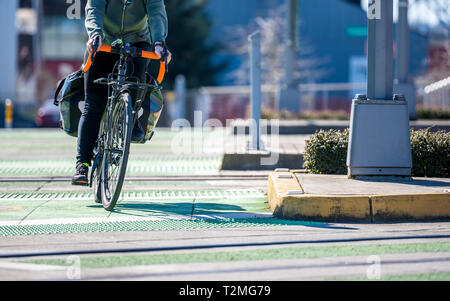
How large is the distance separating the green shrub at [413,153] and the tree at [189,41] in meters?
32.0

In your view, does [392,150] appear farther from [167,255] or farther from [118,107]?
[167,255]

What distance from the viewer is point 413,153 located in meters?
7.10

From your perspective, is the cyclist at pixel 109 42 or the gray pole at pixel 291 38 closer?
the cyclist at pixel 109 42

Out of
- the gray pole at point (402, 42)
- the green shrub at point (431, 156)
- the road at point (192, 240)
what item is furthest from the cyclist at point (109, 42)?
the gray pole at point (402, 42)

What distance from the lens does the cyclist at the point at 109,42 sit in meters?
6.25

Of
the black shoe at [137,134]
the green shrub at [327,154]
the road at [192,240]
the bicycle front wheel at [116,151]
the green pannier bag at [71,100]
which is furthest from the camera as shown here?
the green shrub at [327,154]

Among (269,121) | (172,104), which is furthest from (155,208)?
(172,104)

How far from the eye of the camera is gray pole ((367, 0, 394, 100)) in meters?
7.02

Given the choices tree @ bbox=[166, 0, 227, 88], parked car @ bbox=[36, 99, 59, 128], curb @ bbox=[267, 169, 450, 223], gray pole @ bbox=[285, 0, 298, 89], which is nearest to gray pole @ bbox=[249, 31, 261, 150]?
curb @ bbox=[267, 169, 450, 223]

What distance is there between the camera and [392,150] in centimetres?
671

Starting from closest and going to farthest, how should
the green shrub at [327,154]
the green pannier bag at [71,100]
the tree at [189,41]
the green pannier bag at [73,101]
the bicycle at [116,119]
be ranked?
the bicycle at [116,119]
the green pannier bag at [73,101]
the green pannier bag at [71,100]
the green shrub at [327,154]
the tree at [189,41]

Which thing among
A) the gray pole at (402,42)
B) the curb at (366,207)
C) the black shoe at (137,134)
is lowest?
the curb at (366,207)

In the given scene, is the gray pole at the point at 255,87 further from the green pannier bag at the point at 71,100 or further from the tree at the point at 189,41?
the tree at the point at 189,41

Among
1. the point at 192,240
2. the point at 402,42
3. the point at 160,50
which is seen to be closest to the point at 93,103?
the point at 160,50
